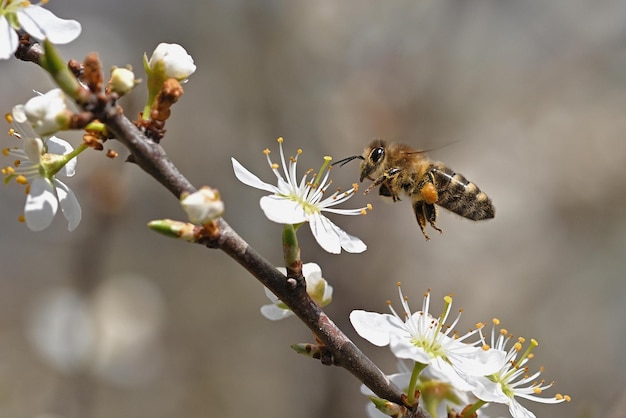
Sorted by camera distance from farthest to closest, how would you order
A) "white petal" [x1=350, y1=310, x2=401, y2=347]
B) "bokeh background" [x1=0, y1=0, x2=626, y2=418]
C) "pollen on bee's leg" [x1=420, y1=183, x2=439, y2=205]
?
"bokeh background" [x1=0, y1=0, x2=626, y2=418] < "pollen on bee's leg" [x1=420, y1=183, x2=439, y2=205] < "white petal" [x1=350, y1=310, x2=401, y2=347]

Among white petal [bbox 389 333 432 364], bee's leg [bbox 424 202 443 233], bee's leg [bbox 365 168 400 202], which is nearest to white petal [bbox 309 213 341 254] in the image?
white petal [bbox 389 333 432 364]

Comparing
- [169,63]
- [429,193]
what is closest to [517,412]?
[429,193]

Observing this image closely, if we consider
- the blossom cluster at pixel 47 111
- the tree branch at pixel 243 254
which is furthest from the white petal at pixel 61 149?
the tree branch at pixel 243 254

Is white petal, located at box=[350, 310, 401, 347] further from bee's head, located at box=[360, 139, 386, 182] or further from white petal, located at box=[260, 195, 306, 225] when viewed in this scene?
bee's head, located at box=[360, 139, 386, 182]

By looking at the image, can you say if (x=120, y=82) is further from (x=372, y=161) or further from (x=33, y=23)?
(x=372, y=161)

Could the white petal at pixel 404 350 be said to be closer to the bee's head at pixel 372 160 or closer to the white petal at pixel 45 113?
the white petal at pixel 45 113

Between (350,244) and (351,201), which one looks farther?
(351,201)

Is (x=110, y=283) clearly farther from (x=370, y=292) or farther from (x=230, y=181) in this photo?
(x=370, y=292)

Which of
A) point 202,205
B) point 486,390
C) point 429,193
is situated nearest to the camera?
point 202,205

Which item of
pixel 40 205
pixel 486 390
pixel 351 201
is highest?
pixel 351 201
